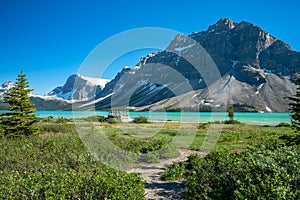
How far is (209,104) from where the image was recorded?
571ft

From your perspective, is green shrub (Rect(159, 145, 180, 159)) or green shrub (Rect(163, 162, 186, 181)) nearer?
green shrub (Rect(163, 162, 186, 181))

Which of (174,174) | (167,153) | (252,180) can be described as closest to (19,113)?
(167,153)

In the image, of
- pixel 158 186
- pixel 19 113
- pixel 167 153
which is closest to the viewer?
pixel 158 186

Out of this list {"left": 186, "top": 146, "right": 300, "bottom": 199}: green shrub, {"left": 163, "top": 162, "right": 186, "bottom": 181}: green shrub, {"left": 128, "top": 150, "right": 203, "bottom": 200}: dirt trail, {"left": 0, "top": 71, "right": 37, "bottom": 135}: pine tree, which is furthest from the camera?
{"left": 0, "top": 71, "right": 37, "bottom": 135}: pine tree

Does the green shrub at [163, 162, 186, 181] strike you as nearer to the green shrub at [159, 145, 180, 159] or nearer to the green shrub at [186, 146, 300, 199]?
the green shrub at [186, 146, 300, 199]

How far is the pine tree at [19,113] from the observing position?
2095 cm

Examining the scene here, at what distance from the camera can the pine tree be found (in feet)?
68.7

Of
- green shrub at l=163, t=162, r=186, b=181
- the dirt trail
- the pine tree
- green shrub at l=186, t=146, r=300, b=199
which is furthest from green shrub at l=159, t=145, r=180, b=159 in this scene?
the pine tree

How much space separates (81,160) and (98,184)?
4.10m

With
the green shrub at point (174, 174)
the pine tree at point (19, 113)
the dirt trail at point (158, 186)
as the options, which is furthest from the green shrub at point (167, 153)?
the pine tree at point (19, 113)

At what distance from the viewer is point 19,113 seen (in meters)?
21.6

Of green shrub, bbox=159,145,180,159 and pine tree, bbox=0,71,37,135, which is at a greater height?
pine tree, bbox=0,71,37,135

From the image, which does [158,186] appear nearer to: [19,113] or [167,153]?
[167,153]

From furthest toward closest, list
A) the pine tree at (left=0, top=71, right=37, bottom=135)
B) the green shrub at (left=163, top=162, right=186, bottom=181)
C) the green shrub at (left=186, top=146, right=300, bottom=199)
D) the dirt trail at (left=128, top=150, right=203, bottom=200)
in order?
the pine tree at (left=0, top=71, right=37, bottom=135)
the green shrub at (left=163, top=162, right=186, bottom=181)
the dirt trail at (left=128, top=150, right=203, bottom=200)
the green shrub at (left=186, top=146, right=300, bottom=199)
